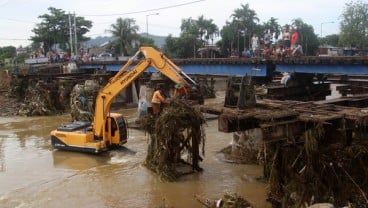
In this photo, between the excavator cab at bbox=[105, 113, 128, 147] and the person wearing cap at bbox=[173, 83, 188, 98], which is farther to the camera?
the excavator cab at bbox=[105, 113, 128, 147]

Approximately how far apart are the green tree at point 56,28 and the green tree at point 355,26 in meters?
37.8

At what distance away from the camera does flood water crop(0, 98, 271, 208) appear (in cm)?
1288

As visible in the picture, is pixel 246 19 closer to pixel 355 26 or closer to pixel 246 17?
pixel 246 17

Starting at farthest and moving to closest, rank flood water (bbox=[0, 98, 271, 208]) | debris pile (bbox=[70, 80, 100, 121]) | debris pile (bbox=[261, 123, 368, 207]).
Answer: debris pile (bbox=[70, 80, 100, 121])
flood water (bbox=[0, 98, 271, 208])
debris pile (bbox=[261, 123, 368, 207])

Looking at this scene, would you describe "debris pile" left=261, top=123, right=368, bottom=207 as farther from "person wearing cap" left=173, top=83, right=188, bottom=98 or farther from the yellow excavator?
the yellow excavator

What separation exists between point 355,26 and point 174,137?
5802cm

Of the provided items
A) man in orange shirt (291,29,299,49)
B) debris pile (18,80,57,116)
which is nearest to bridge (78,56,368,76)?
man in orange shirt (291,29,299,49)

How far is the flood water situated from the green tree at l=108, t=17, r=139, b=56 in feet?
183

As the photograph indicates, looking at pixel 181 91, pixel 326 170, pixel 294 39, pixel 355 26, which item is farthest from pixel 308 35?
pixel 326 170

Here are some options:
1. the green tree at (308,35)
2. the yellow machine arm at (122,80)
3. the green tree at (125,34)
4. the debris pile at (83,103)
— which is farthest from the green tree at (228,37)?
the yellow machine arm at (122,80)

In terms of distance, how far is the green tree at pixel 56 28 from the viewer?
69688mm

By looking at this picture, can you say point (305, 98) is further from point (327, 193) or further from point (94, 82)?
point (94, 82)

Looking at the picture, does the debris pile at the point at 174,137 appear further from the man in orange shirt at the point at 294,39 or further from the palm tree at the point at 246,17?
the palm tree at the point at 246,17

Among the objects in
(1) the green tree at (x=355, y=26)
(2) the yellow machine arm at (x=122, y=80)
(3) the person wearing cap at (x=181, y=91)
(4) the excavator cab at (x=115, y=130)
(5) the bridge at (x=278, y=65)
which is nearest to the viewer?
(3) the person wearing cap at (x=181, y=91)
